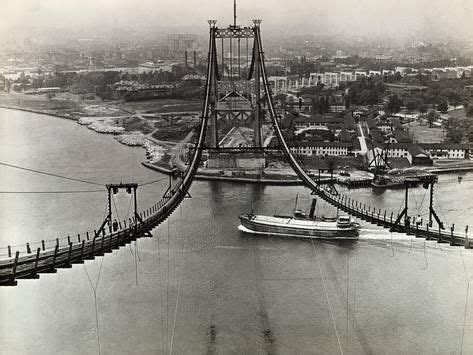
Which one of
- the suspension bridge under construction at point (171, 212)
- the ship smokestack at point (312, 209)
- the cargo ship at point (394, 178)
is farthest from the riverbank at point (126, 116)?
the ship smokestack at point (312, 209)

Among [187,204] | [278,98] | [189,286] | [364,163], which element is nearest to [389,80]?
[278,98]

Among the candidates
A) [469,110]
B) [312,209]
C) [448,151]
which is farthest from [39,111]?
[312,209]

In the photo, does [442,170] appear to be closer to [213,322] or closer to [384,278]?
[384,278]

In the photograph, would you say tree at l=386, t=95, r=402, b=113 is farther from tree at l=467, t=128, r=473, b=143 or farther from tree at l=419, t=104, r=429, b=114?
tree at l=467, t=128, r=473, b=143

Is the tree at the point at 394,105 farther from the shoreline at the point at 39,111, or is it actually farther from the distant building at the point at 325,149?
the shoreline at the point at 39,111

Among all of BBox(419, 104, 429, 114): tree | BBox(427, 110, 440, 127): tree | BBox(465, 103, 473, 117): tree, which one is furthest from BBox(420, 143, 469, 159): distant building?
BBox(419, 104, 429, 114): tree

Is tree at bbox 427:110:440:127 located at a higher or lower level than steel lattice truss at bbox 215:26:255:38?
lower

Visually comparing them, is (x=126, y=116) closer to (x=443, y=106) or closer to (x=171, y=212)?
(x=443, y=106)
